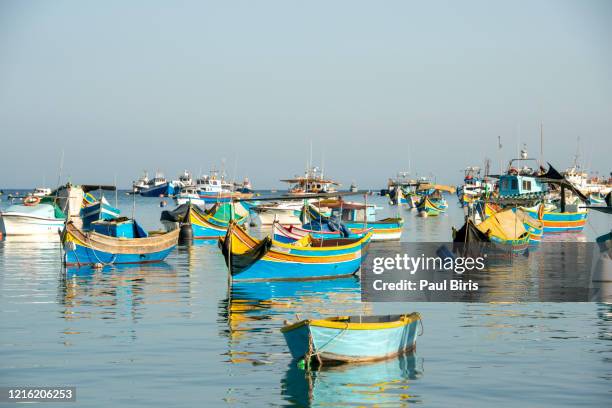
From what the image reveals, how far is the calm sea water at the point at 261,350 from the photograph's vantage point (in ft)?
61.1

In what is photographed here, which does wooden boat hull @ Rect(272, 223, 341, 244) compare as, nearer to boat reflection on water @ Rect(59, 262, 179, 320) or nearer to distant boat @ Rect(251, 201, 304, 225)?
boat reflection on water @ Rect(59, 262, 179, 320)

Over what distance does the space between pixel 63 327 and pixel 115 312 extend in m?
3.08

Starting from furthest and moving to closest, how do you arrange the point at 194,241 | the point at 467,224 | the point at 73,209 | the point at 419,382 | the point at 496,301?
the point at 73,209, the point at 194,241, the point at 467,224, the point at 496,301, the point at 419,382

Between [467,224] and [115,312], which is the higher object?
[467,224]

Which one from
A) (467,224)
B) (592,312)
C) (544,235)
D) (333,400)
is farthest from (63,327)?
(544,235)

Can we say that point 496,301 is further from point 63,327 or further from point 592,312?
point 63,327

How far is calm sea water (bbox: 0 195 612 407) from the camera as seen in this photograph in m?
18.6

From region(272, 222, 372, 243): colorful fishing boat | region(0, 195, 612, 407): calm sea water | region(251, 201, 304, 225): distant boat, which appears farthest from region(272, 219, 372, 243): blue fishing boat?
region(251, 201, 304, 225): distant boat

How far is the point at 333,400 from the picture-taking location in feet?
58.9

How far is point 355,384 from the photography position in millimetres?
19047

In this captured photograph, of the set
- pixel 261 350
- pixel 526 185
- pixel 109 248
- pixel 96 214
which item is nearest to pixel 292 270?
pixel 109 248

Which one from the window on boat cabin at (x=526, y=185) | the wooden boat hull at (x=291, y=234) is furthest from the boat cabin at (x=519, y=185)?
the wooden boat hull at (x=291, y=234)

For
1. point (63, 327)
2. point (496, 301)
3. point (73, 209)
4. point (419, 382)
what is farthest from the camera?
point (73, 209)

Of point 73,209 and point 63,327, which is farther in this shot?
point 73,209
